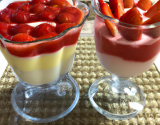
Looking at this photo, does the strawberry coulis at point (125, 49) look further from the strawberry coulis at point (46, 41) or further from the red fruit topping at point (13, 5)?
the red fruit topping at point (13, 5)

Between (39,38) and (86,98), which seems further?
(86,98)

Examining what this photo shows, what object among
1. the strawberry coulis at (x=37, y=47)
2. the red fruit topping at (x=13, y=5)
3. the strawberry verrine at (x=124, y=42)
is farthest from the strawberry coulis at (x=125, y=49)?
the red fruit topping at (x=13, y=5)

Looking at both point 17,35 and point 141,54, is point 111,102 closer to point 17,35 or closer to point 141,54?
point 141,54

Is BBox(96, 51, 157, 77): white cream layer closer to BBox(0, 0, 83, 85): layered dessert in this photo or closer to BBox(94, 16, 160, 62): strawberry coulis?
BBox(94, 16, 160, 62): strawberry coulis

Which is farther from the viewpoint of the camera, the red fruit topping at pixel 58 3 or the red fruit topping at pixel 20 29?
the red fruit topping at pixel 58 3

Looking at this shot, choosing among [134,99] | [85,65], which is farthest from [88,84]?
[134,99]

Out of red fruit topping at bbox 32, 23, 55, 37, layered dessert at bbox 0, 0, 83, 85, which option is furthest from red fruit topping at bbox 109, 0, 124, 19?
red fruit topping at bbox 32, 23, 55, 37

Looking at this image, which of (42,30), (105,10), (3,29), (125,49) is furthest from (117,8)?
(3,29)

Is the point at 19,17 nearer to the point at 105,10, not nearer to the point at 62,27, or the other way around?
the point at 62,27
